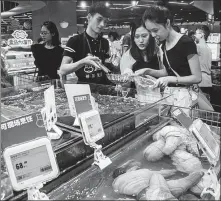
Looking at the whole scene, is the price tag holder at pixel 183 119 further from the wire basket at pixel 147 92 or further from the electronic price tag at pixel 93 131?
the wire basket at pixel 147 92

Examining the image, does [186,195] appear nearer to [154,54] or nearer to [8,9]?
[154,54]

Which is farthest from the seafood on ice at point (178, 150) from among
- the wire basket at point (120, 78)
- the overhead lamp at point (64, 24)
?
the overhead lamp at point (64, 24)

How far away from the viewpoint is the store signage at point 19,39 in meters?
6.27

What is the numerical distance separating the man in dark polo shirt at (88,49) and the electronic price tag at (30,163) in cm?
169

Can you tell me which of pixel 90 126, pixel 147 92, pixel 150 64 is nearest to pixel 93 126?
pixel 90 126

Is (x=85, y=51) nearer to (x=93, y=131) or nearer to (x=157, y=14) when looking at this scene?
(x=157, y=14)

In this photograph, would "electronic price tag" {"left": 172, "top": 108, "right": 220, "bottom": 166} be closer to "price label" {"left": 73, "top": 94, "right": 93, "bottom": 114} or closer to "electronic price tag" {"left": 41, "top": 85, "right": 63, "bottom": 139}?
"price label" {"left": 73, "top": 94, "right": 93, "bottom": 114}

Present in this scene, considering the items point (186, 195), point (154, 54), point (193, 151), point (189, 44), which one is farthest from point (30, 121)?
point (154, 54)

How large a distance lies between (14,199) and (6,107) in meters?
1.03

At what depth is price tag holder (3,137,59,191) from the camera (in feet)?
2.57

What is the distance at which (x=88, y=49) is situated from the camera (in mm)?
2693

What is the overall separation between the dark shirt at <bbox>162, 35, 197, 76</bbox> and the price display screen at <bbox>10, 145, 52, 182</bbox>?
68.0 inches

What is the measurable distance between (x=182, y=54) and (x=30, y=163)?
178 cm

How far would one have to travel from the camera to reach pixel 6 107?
1.80 m
